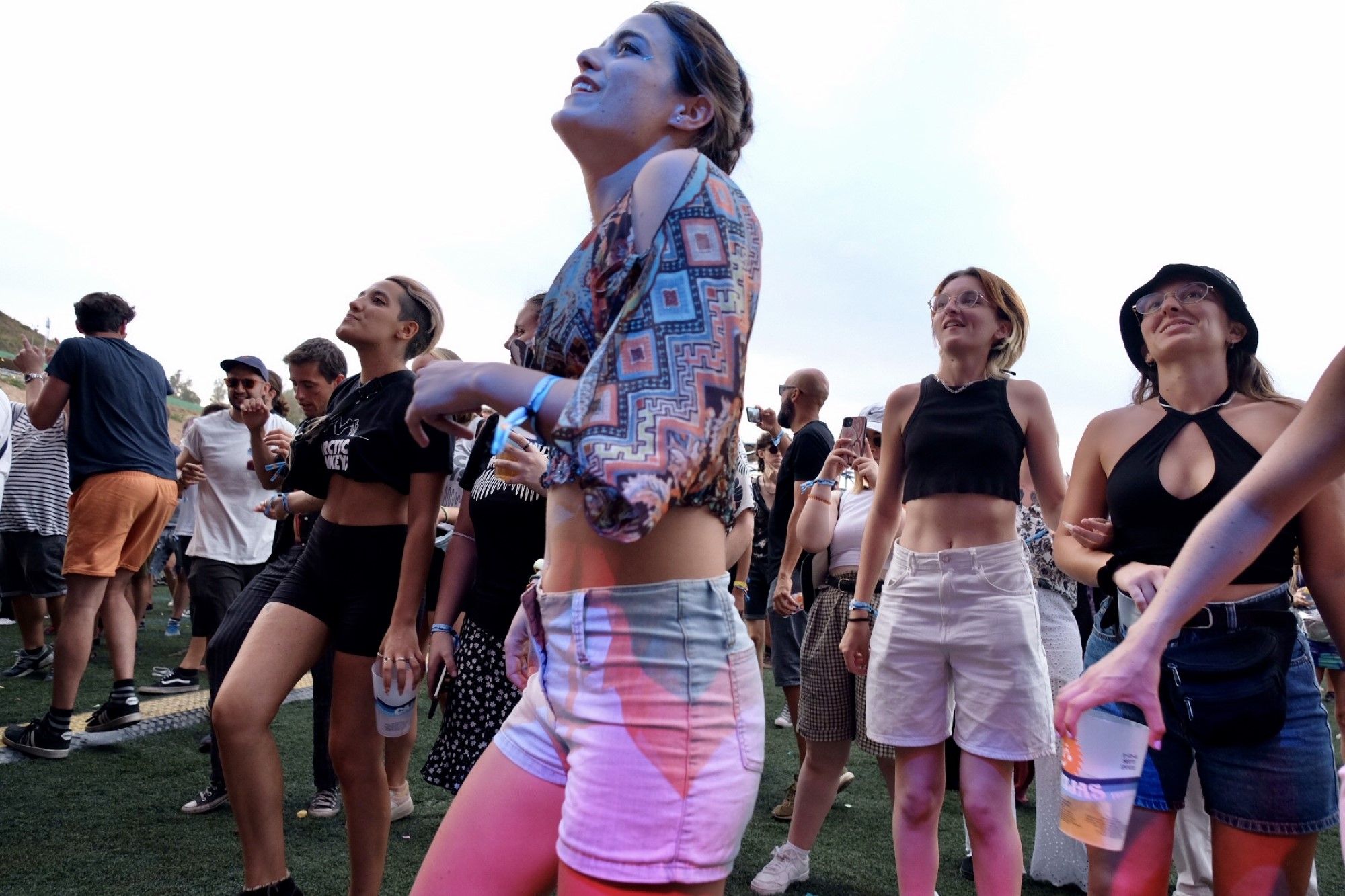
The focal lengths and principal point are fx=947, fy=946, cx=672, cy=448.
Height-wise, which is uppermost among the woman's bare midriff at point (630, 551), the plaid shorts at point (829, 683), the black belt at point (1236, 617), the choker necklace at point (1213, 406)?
the choker necklace at point (1213, 406)

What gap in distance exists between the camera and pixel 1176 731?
7.43ft

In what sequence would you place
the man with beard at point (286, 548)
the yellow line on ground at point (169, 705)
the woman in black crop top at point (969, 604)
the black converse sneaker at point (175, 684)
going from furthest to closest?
1. the black converse sneaker at point (175, 684)
2. the yellow line on ground at point (169, 705)
3. the man with beard at point (286, 548)
4. the woman in black crop top at point (969, 604)

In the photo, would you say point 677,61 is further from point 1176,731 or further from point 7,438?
point 7,438

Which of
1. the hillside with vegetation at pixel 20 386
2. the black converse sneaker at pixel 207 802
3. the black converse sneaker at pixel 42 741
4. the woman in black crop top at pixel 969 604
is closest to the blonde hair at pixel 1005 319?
the woman in black crop top at pixel 969 604

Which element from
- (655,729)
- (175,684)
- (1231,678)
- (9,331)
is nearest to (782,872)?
(1231,678)

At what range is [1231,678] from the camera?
7.10ft

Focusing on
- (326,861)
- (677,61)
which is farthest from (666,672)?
(326,861)

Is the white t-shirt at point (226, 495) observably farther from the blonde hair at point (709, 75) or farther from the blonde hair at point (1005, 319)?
the blonde hair at point (709, 75)

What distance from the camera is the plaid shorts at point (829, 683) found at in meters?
3.88

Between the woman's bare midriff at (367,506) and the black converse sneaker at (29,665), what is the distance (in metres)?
4.88

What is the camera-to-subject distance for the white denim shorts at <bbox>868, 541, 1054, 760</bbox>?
292 cm

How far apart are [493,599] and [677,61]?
1776mm

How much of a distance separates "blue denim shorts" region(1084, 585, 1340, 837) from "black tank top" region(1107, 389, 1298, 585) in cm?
9

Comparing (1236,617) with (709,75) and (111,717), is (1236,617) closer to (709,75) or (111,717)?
(709,75)
